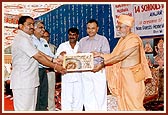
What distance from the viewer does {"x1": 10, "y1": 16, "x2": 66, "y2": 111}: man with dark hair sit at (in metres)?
5.70

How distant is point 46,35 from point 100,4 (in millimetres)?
884

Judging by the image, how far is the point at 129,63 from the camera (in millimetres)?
5902

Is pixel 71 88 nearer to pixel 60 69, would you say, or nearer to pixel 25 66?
pixel 60 69

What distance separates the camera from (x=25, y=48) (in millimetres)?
5664

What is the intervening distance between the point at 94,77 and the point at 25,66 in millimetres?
990

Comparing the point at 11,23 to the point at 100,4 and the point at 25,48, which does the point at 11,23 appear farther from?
the point at 100,4

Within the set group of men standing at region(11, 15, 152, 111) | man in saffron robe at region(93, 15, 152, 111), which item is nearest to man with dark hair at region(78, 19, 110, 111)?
group of men standing at region(11, 15, 152, 111)

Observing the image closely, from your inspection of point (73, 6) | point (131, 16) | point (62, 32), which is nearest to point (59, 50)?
point (62, 32)

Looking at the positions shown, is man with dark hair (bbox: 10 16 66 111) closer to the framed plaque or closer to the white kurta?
the framed plaque

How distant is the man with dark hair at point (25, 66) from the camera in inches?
225

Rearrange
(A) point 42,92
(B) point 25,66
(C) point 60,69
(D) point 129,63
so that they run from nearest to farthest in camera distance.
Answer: (B) point 25,66 → (D) point 129,63 → (C) point 60,69 → (A) point 42,92

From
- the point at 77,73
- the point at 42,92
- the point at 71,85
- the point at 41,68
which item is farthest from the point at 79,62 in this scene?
the point at 42,92

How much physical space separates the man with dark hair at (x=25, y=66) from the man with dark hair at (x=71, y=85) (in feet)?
1.37

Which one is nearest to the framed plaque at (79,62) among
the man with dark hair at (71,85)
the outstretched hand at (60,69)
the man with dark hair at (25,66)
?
the outstretched hand at (60,69)
